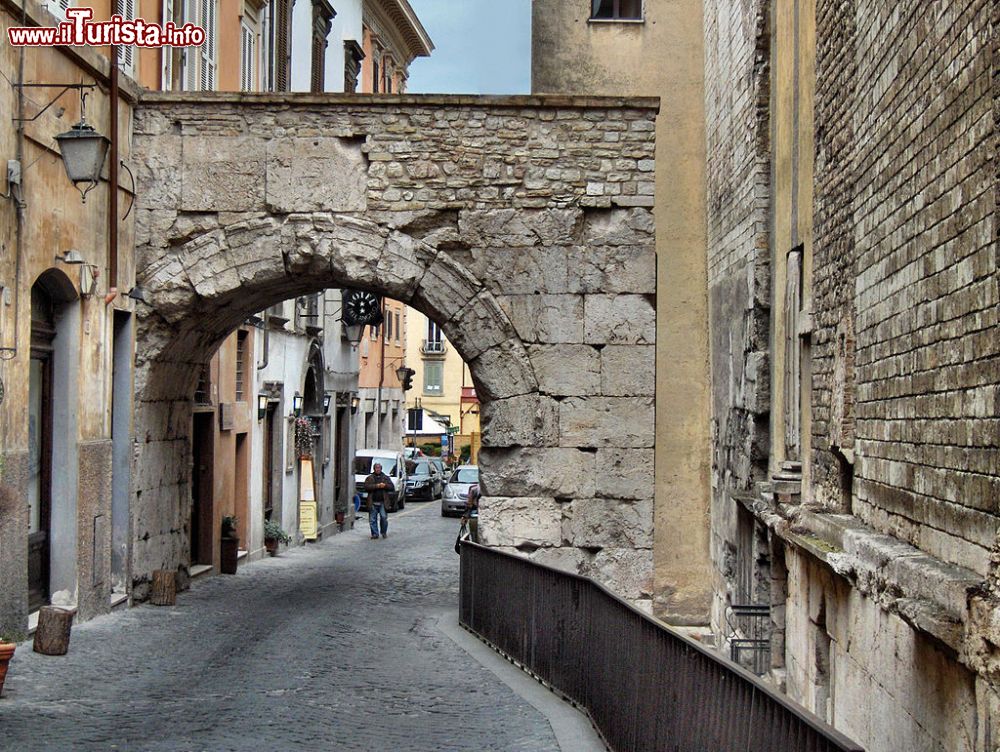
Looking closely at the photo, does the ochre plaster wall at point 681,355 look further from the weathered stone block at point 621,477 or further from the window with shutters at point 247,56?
the window with shutters at point 247,56

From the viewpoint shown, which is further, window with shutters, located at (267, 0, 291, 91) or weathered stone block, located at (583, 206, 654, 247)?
window with shutters, located at (267, 0, 291, 91)

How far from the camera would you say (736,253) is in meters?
14.1

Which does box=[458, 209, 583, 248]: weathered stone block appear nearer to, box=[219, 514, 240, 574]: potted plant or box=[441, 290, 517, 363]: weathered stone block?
box=[441, 290, 517, 363]: weathered stone block

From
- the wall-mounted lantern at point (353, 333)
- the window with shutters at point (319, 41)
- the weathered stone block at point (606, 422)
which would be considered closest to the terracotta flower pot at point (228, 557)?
the weathered stone block at point (606, 422)

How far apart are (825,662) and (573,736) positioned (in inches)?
99.2

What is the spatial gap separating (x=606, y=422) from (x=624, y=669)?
6.16 metres

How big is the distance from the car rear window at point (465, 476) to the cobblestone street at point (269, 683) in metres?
16.5

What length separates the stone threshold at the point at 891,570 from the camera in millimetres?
6305

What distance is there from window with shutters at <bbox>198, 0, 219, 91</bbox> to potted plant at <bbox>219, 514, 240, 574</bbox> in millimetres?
4930

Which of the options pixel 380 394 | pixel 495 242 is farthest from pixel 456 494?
pixel 495 242

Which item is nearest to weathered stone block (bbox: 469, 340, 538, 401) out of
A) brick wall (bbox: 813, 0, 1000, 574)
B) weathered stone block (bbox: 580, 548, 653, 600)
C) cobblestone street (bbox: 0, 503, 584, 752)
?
weathered stone block (bbox: 580, 548, 653, 600)

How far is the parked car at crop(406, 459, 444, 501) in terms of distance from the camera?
124ft

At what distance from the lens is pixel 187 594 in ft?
48.9

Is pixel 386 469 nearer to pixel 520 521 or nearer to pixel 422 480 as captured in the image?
pixel 422 480
